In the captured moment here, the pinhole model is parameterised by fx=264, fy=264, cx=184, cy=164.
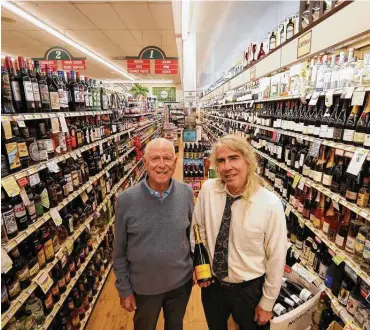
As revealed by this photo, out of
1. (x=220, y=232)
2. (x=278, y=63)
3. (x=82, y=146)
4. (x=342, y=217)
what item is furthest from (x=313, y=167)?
(x=82, y=146)

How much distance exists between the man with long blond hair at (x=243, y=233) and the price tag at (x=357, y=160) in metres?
0.64

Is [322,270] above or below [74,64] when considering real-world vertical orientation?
below

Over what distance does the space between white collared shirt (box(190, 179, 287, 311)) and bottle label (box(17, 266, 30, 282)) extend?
4.03 feet

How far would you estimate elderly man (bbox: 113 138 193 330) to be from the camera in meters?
1.72

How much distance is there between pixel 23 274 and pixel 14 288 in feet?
0.35

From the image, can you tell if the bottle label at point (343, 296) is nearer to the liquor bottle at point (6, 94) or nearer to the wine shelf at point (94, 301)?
the wine shelf at point (94, 301)

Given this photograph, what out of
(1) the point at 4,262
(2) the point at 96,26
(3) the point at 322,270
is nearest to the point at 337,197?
(3) the point at 322,270

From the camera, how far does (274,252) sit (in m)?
1.61

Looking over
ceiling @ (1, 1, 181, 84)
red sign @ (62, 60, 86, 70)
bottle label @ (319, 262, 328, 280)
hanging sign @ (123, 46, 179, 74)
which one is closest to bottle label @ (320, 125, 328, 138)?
bottle label @ (319, 262, 328, 280)

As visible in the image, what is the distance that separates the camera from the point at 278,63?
373 centimetres

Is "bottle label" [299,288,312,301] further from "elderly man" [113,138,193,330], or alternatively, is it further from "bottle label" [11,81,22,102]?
"bottle label" [11,81,22,102]

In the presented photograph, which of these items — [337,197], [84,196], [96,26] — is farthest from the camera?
[96,26]

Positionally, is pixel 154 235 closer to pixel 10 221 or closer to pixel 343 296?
pixel 10 221

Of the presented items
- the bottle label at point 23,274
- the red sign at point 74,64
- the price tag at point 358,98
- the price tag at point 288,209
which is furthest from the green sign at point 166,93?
the bottle label at point 23,274
